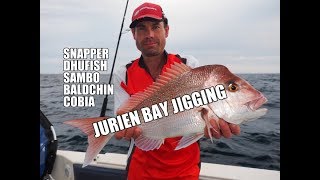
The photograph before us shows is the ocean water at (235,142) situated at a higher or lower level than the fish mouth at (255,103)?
lower

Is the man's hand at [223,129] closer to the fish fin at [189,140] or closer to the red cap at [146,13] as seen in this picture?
the fish fin at [189,140]

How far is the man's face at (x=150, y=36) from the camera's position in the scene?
1.96 meters

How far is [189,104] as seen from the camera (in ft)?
5.48

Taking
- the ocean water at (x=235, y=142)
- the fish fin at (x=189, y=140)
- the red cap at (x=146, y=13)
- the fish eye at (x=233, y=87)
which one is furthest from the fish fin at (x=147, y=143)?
the ocean water at (x=235, y=142)

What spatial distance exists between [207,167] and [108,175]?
2.54ft

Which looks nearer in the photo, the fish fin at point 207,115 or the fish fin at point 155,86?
the fish fin at point 207,115

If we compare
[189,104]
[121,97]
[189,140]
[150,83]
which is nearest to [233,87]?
[189,104]

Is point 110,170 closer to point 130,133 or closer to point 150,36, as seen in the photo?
point 130,133

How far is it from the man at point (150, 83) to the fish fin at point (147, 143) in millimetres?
34

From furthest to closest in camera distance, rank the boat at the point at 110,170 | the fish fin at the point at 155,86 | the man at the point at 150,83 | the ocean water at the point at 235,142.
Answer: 1. the ocean water at the point at 235,142
2. the boat at the point at 110,170
3. the man at the point at 150,83
4. the fish fin at the point at 155,86

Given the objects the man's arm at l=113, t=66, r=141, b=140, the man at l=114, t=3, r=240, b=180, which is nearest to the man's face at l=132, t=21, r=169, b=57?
the man at l=114, t=3, r=240, b=180
